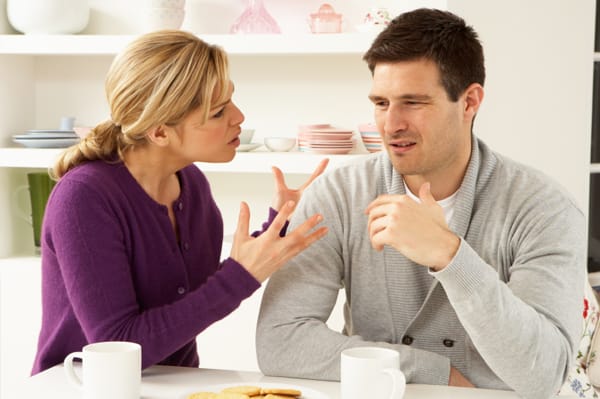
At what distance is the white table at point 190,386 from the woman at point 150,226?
81 mm

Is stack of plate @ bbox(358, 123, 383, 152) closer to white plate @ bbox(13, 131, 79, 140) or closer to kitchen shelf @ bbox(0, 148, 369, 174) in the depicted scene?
kitchen shelf @ bbox(0, 148, 369, 174)

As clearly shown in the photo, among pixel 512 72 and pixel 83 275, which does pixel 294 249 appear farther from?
pixel 512 72

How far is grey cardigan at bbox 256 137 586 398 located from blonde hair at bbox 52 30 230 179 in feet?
1.09

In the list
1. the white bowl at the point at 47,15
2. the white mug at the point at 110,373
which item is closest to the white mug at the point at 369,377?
the white mug at the point at 110,373

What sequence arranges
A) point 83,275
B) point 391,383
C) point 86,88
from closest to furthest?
point 391,383 < point 83,275 < point 86,88

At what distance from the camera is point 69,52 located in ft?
11.4

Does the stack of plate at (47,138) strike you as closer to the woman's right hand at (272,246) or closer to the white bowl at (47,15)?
the white bowl at (47,15)

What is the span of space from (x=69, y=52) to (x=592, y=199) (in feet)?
6.63

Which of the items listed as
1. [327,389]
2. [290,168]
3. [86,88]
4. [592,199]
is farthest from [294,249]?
[86,88]

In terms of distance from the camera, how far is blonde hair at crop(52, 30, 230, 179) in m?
1.94

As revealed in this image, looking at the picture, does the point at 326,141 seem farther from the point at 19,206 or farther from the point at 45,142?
the point at 19,206

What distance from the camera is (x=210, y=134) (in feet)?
6.76

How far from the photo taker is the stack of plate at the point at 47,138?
3.54 metres

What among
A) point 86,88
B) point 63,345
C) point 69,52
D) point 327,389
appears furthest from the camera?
point 86,88
